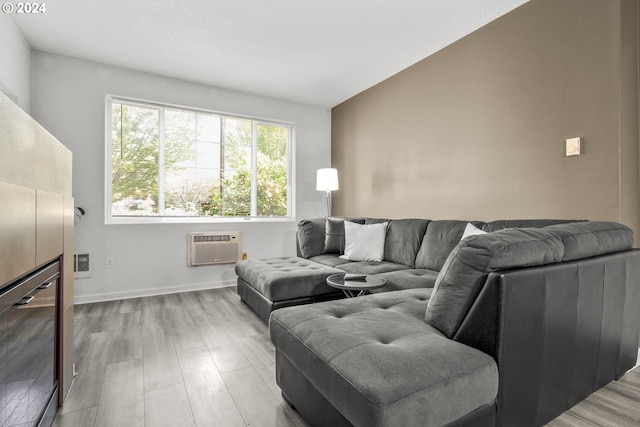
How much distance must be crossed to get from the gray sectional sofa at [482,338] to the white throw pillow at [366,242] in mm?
1567

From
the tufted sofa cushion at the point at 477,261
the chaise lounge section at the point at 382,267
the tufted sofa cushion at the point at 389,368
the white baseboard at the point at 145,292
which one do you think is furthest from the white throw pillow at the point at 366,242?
the tufted sofa cushion at the point at 477,261

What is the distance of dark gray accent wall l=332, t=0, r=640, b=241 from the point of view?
210 centimetres

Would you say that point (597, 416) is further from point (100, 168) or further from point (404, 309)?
point (100, 168)

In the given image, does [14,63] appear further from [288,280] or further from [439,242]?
[439,242]

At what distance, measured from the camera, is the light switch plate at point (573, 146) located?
224cm

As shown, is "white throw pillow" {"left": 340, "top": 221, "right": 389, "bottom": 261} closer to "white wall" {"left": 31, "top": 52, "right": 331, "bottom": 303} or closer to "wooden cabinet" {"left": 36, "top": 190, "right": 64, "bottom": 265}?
"white wall" {"left": 31, "top": 52, "right": 331, "bottom": 303}

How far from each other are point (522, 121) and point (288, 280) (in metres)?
2.24

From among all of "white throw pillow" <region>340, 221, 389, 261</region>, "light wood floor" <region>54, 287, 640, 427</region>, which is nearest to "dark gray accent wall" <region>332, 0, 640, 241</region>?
"white throw pillow" <region>340, 221, 389, 261</region>

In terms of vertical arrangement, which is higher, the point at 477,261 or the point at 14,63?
the point at 14,63

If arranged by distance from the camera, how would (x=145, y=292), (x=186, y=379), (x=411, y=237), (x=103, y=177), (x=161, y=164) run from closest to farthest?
1. (x=186, y=379)
2. (x=411, y=237)
3. (x=103, y=177)
4. (x=145, y=292)
5. (x=161, y=164)

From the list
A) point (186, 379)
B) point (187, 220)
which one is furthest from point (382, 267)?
point (187, 220)

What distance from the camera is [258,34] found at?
295 cm

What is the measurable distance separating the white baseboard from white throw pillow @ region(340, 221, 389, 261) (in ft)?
5.56

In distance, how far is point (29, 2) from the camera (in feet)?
8.29
